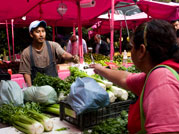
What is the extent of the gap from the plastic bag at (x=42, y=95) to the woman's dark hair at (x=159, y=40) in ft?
5.75

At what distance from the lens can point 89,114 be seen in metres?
2.15

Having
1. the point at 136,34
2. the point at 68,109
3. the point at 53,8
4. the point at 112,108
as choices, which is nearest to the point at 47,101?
the point at 68,109

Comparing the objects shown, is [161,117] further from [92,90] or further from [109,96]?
[109,96]

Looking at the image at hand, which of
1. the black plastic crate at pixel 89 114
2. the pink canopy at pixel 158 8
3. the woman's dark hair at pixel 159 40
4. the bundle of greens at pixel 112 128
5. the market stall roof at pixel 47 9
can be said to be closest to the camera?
the woman's dark hair at pixel 159 40

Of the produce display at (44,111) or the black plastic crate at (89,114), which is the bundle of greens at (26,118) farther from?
the black plastic crate at (89,114)

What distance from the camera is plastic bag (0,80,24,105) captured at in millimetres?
2631

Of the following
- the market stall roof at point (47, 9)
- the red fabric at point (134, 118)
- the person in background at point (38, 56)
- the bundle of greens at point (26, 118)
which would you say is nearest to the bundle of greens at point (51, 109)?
the bundle of greens at point (26, 118)

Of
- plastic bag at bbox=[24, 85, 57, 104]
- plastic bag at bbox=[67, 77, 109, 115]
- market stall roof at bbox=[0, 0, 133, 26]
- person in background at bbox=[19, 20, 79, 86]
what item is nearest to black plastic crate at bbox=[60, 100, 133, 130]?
plastic bag at bbox=[67, 77, 109, 115]

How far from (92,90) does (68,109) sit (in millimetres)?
355

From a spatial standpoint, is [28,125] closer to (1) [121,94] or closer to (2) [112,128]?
(2) [112,128]

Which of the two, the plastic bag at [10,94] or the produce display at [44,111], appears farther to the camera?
the plastic bag at [10,94]

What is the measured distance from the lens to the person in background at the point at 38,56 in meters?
3.52

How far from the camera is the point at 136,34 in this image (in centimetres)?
124

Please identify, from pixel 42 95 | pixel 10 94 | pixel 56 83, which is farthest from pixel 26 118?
pixel 56 83
